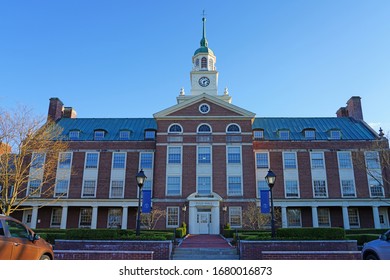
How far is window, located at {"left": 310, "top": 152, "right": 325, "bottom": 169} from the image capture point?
36.1 metres

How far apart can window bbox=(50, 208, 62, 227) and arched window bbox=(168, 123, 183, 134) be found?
15.2m

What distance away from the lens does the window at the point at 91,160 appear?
3697cm

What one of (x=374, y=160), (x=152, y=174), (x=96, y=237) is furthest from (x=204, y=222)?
(x=374, y=160)

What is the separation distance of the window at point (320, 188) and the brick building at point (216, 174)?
0.36 ft

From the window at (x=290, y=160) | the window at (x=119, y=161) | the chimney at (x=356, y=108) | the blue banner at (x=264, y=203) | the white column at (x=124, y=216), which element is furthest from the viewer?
the chimney at (x=356, y=108)

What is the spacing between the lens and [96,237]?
52.9 ft

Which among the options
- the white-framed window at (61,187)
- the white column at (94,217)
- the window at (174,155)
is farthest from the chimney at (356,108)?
the white-framed window at (61,187)

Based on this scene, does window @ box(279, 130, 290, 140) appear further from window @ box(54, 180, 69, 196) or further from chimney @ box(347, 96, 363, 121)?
window @ box(54, 180, 69, 196)

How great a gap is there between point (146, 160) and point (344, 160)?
22161 mm

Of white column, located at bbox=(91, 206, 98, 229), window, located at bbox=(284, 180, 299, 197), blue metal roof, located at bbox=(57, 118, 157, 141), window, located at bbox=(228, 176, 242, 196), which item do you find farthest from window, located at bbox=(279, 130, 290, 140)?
white column, located at bbox=(91, 206, 98, 229)

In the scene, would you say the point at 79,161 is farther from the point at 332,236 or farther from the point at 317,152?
the point at 332,236

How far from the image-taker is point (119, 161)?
37.2 meters

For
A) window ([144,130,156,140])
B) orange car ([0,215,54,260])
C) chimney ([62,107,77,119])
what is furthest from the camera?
chimney ([62,107,77,119])

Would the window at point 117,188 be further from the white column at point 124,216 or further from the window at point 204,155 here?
the window at point 204,155
